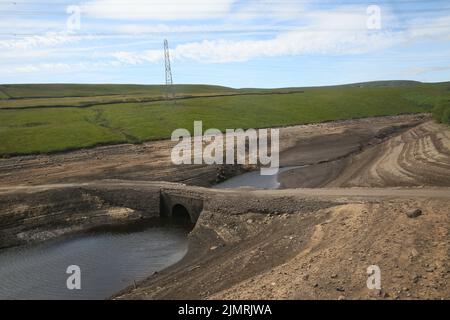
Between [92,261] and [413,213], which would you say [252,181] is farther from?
[413,213]

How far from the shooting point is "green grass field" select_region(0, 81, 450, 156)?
83188 millimetres

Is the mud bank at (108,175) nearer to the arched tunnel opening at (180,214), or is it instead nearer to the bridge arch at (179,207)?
the bridge arch at (179,207)

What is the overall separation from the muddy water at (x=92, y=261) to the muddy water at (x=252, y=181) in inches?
709

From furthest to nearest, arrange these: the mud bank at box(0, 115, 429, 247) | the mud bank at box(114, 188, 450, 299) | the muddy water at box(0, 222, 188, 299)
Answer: the mud bank at box(0, 115, 429, 247) → the muddy water at box(0, 222, 188, 299) → the mud bank at box(114, 188, 450, 299)

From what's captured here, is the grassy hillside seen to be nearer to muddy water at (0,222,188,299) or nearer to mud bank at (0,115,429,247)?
mud bank at (0,115,429,247)

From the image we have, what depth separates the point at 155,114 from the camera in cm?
10450

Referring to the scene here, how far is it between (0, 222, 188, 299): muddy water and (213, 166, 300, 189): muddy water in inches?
709

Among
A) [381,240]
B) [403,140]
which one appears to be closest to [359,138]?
[403,140]

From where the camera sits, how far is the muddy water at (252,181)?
63844mm

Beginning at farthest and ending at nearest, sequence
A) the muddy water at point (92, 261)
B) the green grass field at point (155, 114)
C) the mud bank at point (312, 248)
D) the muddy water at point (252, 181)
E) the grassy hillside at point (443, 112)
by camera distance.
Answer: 1. the grassy hillside at point (443, 112)
2. the green grass field at point (155, 114)
3. the muddy water at point (252, 181)
4. the muddy water at point (92, 261)
5. the mud bank at point (312, 248)

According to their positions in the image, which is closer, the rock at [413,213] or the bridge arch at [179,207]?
the rock at [413,213]

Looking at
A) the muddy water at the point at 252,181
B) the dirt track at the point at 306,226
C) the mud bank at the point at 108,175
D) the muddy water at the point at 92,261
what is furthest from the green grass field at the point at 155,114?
the muddy water at the point at 92,261

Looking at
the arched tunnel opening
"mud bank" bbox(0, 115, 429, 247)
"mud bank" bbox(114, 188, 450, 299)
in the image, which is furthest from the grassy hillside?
the arched tunnel opening

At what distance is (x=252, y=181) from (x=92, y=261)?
31082 mm
